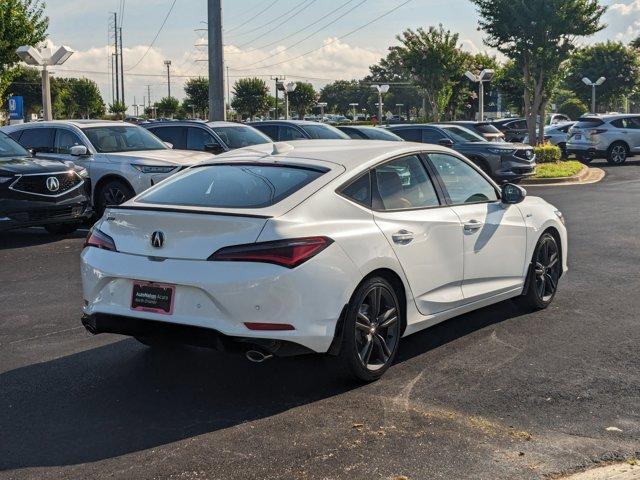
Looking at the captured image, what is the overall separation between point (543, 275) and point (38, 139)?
10.1m

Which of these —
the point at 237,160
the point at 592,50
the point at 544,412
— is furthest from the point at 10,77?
the point at 592,50

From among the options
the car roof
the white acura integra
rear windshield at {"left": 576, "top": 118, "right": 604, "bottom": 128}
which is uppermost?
rear windshield at {"left": 576, "top": 118, "right": 604, "bottom": 128}

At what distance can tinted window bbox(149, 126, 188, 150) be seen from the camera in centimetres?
1661

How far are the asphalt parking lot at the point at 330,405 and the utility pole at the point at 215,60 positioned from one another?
57.7ft

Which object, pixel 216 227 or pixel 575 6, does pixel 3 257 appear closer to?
pixel 216 227

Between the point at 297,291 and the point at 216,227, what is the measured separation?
0.62m

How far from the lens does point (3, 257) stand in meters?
10.7

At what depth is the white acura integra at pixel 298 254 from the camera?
15.5 ft

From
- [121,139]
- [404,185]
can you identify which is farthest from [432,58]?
[404,185]

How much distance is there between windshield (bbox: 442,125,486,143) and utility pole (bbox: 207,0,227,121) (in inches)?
269

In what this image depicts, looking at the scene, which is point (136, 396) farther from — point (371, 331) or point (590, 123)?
point (590, 123)

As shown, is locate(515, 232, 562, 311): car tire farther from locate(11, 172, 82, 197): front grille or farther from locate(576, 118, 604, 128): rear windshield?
locate(576, 118, 604, 128): rear windshield

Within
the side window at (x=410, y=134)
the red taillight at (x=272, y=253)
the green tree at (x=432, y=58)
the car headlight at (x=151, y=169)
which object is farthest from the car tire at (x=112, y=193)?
the green tree at (x=432, y=58)

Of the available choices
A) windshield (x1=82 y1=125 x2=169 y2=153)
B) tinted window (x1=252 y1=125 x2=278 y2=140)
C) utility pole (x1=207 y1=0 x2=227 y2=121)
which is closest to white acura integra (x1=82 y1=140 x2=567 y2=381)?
windshield (x1=82 y1=125 x2=169 y2=153)
